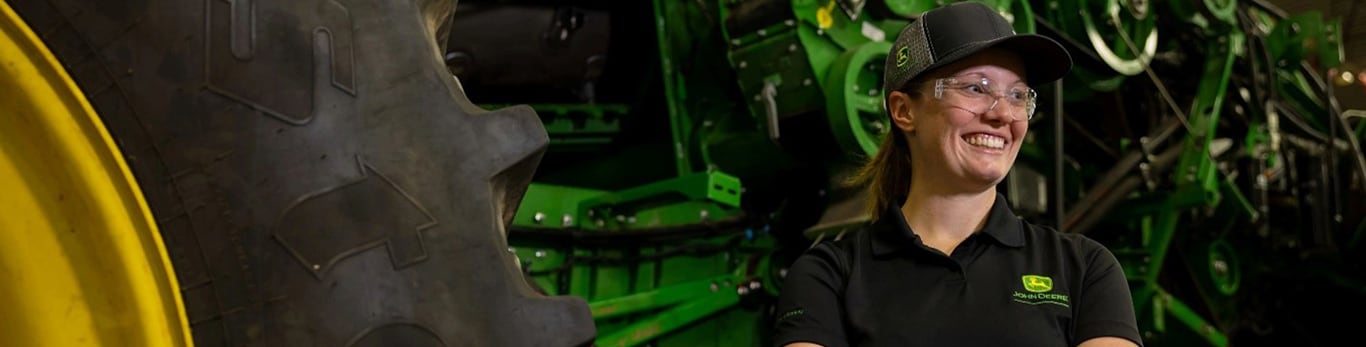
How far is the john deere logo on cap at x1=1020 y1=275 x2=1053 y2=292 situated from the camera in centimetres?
135

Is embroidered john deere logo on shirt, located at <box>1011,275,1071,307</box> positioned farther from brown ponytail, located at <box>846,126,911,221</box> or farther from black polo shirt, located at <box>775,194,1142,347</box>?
brown ponytail, located at <box>846,126,911,221</box>

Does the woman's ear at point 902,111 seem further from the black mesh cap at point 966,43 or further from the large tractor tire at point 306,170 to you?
the large tractor tire at point 306,170

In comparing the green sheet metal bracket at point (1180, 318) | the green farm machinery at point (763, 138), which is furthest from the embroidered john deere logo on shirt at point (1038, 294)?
the green sheet metal bracket at point (1180, 318)

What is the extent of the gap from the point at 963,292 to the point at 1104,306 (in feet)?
0.52

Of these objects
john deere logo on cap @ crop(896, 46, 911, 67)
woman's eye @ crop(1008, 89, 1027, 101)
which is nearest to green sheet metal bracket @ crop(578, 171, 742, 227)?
john deere logo on cap @ crop(896, 46, 911, 67)

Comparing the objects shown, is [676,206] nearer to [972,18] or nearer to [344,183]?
[972,18]

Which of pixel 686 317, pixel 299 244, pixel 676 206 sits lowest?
pixel 686 317

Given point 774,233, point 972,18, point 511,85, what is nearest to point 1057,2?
point 774,233

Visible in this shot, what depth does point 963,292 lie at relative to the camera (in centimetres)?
136

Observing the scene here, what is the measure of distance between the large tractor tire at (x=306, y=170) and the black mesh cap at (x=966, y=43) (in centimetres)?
58

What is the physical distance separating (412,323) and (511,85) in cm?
175

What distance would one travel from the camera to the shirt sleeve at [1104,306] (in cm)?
132

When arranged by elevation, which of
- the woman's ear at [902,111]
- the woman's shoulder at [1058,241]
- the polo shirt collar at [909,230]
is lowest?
the woman's shoulder at [1058,241]

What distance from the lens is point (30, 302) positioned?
0.95 meters
